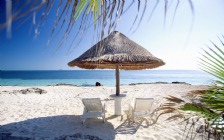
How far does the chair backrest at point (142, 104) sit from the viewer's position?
5.64 meters

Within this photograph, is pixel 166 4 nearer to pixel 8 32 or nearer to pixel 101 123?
pixel 8 32

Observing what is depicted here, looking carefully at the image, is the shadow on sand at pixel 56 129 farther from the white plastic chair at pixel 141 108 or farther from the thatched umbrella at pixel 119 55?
the thatched umbrella at pixel 119 55

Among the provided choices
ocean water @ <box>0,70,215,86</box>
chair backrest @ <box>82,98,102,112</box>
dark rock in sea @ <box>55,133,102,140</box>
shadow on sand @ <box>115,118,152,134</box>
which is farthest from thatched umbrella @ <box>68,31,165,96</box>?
ocean water @ <box>0,70,215,86</box>

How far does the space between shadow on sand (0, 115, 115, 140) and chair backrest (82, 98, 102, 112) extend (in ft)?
0.93

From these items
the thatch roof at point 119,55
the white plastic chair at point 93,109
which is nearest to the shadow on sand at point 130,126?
the white plastic chair at point 93,109

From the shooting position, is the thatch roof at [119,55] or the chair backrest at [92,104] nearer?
the thatch roof at [119,55]

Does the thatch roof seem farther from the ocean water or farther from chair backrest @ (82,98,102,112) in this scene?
the ocean water

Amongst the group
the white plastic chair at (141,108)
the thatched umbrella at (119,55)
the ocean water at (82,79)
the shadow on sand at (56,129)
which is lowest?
the ocean water at (82,79)

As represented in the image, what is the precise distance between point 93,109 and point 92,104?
0.75 feet

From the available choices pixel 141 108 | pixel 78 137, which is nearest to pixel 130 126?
pixel 141 108

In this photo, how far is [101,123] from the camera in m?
5.52

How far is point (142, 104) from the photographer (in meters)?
5.71

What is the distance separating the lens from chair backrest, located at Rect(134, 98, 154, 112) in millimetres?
5641

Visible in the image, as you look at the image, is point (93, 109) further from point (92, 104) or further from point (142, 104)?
point (142, 104)
